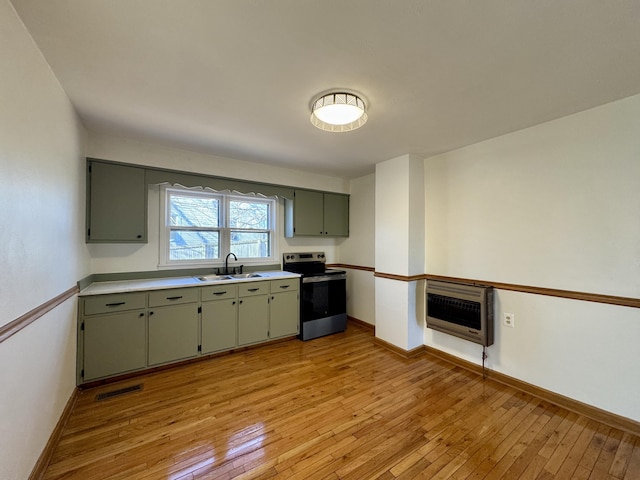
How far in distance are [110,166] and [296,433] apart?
301 centimetres

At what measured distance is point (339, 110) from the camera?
1.90 meters

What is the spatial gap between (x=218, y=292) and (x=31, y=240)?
1713 mm

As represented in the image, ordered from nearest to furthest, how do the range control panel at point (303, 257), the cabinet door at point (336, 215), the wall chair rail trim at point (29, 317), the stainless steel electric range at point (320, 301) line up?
the wall chair rail trim at point (29, 317)
the stainless steel electric range at point (320, 301)
the range control panel at point (303, 257)
the cabinet door at point (336, 215)

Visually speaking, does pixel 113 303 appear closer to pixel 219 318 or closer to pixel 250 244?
pixel 219 318

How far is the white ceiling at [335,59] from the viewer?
121cm

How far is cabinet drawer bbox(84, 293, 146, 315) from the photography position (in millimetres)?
2338

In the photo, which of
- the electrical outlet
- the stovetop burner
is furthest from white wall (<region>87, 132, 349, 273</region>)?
the electrical outlet

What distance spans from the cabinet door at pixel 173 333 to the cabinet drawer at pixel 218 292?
0.48 ft

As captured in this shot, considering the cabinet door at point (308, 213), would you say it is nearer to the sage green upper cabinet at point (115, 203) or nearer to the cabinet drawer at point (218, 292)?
the cabinet drawer at point (218, 292)

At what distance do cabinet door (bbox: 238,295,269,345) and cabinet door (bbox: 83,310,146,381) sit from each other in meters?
0.97

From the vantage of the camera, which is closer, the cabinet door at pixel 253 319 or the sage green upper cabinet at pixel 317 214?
the cabinet door at pixel 253 319

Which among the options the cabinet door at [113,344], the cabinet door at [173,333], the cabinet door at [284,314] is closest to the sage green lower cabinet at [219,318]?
the cabinet door at [173,333]

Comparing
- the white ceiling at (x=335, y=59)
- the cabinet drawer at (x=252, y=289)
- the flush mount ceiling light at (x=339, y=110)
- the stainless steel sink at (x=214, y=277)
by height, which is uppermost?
the white ceiling at (x=335, y=59)

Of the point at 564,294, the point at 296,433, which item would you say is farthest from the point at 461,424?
the point at 564,294
